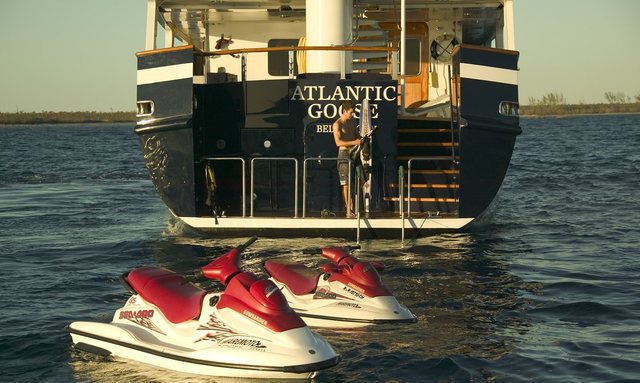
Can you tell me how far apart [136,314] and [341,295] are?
83.4 inches

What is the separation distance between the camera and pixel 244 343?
8.13 metres

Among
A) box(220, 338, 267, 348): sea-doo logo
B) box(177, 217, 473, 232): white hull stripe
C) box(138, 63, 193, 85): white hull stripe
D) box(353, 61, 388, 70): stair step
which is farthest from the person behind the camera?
box(353, 61, 388, 70): stair step

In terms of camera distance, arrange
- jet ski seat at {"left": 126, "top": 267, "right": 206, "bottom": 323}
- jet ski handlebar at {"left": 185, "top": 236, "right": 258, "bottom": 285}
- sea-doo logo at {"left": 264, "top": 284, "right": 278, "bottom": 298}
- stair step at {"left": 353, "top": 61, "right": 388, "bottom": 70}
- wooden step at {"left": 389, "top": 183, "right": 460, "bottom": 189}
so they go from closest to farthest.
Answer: sea-doo logo at {"left": 264, "top": 284, "right": 278, "bottom": 298}
jet ski handlebar at {"left": 185, "top": 236, "right": 258, "bottom": 285}
jet ski seat at {"left": 126, "top": 267, "right": 206, "bottom": 323}
wooden step at {"left": 389, "top": 183, "right": 460, "bottom": 189}
stair step at {"left": 353, "top": 61, "right": 388, "bottom": 70}

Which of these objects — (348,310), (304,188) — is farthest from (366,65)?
(348,310)

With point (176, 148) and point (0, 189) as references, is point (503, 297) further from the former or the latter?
point (0, 189)

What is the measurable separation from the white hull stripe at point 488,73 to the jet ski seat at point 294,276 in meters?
5.58

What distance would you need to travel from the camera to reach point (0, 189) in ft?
89.7

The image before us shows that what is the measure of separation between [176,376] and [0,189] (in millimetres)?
20492

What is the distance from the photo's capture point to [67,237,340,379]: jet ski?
315 inches

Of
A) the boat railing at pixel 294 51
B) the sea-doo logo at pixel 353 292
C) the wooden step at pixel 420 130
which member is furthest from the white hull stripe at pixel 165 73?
the sea-doo logo at pixel 353 292

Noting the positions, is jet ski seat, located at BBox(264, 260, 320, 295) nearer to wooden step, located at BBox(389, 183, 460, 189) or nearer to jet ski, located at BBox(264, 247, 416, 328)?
jet ski, located at BBox(264, 247, 416, 328)

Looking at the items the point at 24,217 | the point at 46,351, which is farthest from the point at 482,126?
the point at 24,217

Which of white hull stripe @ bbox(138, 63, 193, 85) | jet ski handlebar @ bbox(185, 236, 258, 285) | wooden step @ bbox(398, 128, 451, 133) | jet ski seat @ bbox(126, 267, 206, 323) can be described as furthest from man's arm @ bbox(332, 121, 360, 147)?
jet ski handlebar @ bbox(185, 236, 258, 285)

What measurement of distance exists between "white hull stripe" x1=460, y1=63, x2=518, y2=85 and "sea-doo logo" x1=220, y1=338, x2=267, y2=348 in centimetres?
787
